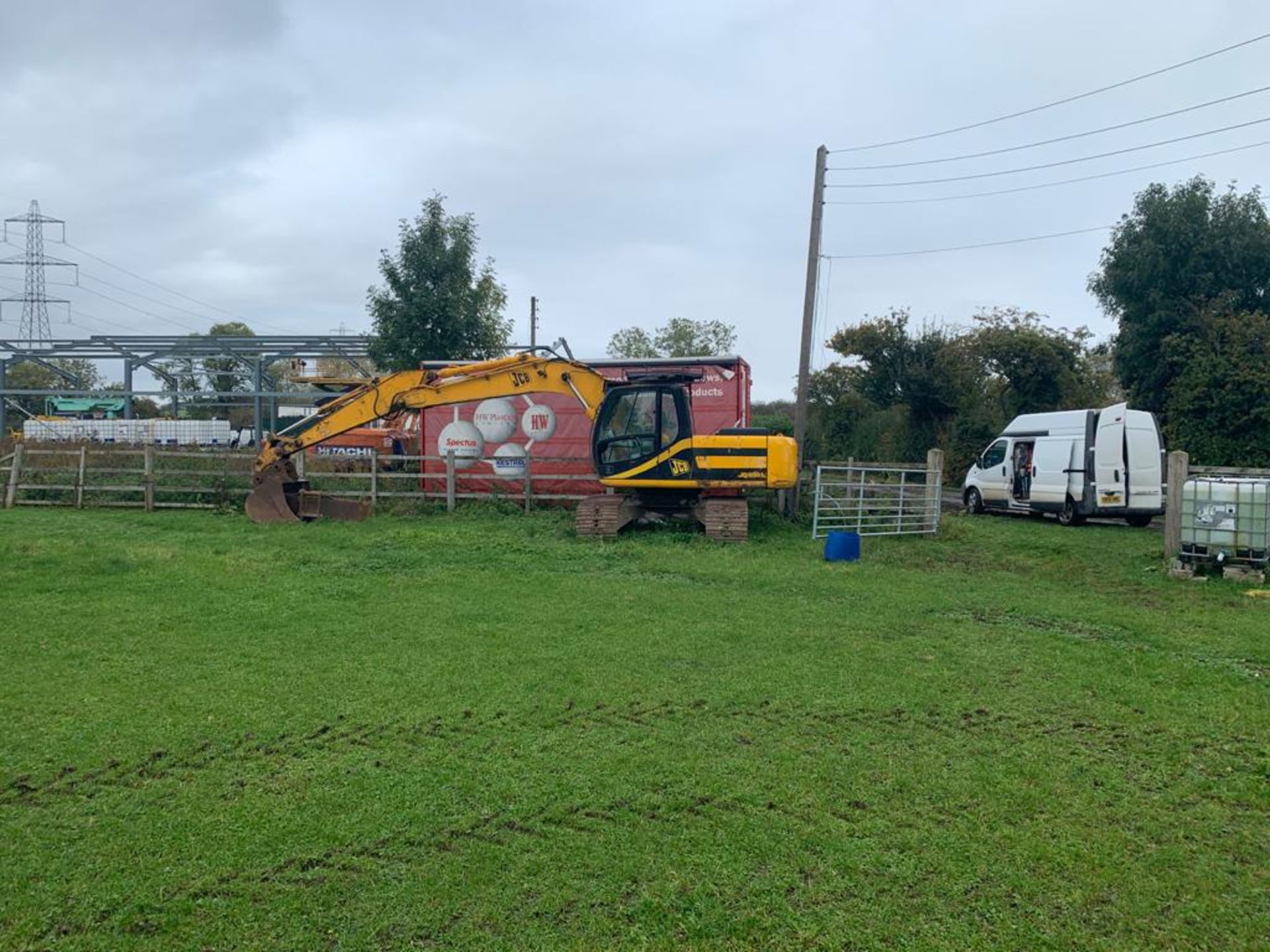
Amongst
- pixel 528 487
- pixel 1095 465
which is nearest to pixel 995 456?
pixel 1095 465

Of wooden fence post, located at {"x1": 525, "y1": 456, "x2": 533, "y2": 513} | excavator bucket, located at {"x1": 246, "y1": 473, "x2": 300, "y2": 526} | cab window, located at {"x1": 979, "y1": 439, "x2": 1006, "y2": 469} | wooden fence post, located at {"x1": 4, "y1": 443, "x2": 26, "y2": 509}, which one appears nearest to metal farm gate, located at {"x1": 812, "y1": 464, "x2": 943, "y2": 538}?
cab window, located at {"x1": 979, "y1": 439, "x2": 1006, "y2": 469}

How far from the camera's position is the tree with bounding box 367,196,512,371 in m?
21.1

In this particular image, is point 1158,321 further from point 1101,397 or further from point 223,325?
point 223,325

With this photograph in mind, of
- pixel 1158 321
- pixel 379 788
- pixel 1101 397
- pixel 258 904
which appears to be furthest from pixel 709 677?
pixel 1101 397

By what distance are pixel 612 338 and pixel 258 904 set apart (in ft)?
148

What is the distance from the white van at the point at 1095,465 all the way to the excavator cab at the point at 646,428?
26.6ft

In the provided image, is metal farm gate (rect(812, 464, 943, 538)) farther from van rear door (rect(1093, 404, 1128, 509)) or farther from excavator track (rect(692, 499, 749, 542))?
van rear door (rect(1093, 404, 1128, 509))

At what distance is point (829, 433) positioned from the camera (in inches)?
1363

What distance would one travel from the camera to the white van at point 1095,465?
53.8 ft

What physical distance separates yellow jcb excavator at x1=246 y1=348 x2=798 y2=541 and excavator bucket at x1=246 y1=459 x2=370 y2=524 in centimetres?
2

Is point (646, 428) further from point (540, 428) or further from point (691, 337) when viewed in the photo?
point (691, 337)

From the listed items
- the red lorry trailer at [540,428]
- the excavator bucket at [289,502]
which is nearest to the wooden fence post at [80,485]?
the excavator bucket at [289,502]

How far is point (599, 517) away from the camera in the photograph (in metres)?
13.9

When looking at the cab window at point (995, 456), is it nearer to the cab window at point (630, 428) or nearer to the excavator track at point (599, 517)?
the cab window at point (630, 428)
